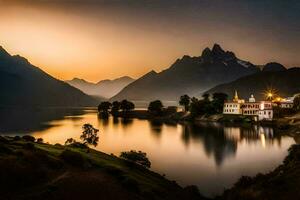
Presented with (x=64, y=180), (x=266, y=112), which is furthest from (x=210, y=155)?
(x=266, y=112)

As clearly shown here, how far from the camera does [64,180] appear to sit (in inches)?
1251

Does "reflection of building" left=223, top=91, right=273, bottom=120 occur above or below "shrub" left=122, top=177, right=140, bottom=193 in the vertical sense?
above

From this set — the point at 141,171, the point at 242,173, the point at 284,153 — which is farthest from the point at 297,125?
the point at 141,171

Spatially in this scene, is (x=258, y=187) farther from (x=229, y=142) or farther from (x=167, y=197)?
(x=229, y=142)

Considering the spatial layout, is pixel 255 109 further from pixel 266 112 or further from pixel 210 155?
pixel 210 155

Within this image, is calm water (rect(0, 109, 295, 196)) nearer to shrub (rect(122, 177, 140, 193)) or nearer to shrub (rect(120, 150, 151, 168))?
shrub (rect(120, 150, 151, 168))

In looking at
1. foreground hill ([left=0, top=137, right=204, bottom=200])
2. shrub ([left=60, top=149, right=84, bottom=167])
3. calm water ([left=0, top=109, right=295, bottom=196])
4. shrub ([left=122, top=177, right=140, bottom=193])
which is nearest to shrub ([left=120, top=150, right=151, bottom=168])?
calm water ([left=0, top=109, right=295, bottom=196])

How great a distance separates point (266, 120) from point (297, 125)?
32524 mm

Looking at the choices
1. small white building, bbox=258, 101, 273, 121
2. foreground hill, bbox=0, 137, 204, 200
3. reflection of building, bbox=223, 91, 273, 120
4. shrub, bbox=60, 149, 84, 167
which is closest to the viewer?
foreground hill, bbox=0, 137, 204, 200

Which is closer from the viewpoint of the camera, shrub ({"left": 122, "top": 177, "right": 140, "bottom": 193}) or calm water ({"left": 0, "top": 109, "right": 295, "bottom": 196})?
shrub ({"left": 122, "top": 177, "right": 140, "bottom": 193})

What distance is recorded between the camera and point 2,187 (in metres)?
28.5

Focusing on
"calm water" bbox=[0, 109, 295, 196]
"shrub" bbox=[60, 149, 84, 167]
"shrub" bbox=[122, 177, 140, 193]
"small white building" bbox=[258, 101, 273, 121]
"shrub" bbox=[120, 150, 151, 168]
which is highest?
"small white building" bbox=[258, 101, 273, 121]

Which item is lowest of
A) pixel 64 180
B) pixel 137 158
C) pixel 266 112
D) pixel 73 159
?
pixel 137 158

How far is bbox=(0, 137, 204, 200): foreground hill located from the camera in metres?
29.2
